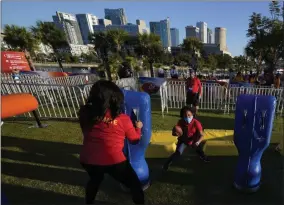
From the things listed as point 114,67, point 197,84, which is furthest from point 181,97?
point 114,67

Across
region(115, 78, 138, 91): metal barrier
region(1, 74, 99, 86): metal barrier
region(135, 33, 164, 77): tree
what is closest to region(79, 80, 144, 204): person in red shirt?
region(115, 78, 138, 91): metal barrier

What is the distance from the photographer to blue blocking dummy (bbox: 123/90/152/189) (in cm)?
289

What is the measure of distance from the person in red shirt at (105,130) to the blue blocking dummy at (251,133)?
1.57 meters

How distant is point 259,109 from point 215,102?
617 centimetres

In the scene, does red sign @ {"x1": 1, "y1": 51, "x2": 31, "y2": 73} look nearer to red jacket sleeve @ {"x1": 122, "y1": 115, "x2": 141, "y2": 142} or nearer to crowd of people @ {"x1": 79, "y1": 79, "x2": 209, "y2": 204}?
crowd of people @ {"x1": 79, "y1": 79, "x2": 209, "y2": 204}

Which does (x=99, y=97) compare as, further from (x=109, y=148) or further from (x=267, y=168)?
(x=267, y=168)

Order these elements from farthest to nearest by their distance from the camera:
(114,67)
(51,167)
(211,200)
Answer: (114,67), (51,167), (211,200)

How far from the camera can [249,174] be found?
304cm

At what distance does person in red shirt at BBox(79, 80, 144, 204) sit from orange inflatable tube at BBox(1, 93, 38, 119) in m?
0.81

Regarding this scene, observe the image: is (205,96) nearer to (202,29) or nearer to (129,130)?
(129,130)

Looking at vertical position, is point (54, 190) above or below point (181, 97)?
above

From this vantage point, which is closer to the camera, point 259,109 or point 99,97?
point 99,97

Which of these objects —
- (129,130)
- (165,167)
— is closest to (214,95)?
(165,167)

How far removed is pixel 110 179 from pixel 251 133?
2.18 meters
